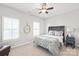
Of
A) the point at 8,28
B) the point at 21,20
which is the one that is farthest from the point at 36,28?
the point at 8,28

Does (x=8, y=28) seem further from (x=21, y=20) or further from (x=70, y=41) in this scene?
(x=70, y=41)

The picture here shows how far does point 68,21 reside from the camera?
1.22 m

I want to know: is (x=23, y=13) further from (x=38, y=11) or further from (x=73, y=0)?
(x=73, y=0)

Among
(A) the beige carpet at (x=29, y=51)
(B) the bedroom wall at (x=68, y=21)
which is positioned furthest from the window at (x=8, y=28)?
(B) the bedroom wall at (x=68, y=21)

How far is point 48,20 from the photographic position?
1.35 m

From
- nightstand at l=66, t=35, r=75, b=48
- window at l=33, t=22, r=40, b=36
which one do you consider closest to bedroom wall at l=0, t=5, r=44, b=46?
window at l=33, t=22, r=40, b=36

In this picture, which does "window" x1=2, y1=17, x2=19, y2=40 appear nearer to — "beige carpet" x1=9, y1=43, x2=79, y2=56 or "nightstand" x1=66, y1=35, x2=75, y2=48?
"beige carpet" x1=9, y1=43, x2=79, y2=56

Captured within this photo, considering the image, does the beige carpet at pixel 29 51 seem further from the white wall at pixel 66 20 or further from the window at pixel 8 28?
the white wall at pixel 66 20

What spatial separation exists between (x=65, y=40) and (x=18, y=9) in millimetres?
1073

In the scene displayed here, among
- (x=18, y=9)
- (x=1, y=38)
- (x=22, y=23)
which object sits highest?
(x=18, y=9)

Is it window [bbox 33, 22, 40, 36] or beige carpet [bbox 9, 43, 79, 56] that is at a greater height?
window [bbox 33, 22, 40, 36]

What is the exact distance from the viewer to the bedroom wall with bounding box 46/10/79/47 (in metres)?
1.12

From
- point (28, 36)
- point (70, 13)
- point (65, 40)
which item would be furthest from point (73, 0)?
point (28, 36)

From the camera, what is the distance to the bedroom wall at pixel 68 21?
3.68 ft
